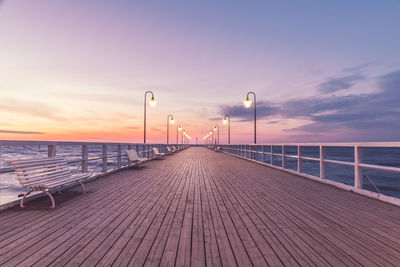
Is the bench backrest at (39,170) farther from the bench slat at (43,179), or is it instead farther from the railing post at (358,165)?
the railing post at (358,165)

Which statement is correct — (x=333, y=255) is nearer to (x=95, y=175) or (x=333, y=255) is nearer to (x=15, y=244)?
(x=15, y=244)

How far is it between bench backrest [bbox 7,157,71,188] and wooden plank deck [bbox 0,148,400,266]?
0.42m

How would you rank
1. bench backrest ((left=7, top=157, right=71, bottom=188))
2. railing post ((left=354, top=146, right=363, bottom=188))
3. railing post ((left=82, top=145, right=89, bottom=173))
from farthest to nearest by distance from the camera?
railing post ((left=82, top=145, right=89, bottom=173)), railing post ((left=354, top=146, right=363, bottom=188)), bench backrest ((left=7, top=157, right=71, bottom=188))

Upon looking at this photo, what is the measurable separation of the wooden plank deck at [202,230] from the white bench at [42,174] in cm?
36

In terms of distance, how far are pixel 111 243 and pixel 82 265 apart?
0.43 metres

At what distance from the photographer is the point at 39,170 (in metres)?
4.02

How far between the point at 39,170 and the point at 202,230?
317 centimetres

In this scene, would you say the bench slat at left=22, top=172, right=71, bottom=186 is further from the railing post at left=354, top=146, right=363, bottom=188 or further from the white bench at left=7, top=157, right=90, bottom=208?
the railing post at left=354, top=146, right=363, bottom=188

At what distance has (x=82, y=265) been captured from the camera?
2.05 m

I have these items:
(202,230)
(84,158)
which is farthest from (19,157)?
(202,230)

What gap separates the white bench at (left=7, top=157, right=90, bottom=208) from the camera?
3.63m

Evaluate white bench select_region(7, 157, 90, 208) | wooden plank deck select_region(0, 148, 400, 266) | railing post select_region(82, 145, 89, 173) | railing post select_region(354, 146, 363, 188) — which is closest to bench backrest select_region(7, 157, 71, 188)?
white bench select_region(7, 157, 90, 208)

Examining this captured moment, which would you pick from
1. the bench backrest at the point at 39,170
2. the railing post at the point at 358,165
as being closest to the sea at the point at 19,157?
the bench backrest at the point at 39,170

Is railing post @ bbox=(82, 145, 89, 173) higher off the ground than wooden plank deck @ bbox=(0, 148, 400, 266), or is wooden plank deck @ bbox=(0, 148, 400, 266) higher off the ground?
railing post @ bbox=(82, 145, 89, 173)
